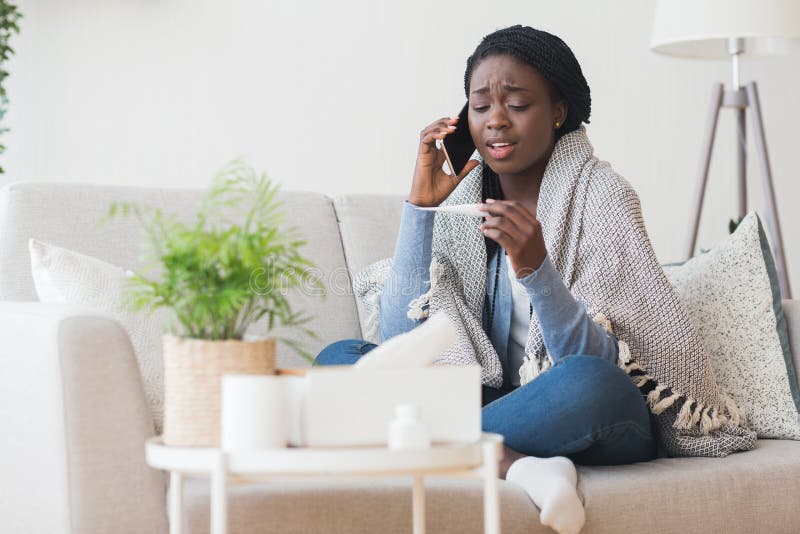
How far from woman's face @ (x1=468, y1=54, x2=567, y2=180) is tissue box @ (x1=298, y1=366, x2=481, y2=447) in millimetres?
943

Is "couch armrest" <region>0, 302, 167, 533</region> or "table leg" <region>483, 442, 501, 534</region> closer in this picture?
"table leg" <region>483, 442, 501, 534</region>

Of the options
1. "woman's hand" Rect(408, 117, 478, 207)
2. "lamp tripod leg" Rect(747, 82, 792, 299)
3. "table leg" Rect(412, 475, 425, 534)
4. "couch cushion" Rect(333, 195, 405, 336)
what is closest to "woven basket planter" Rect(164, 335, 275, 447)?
"table leg" Rect(412, 475, 425, 534)

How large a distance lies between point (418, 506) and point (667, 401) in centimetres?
63

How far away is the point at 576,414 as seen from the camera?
1594 mm

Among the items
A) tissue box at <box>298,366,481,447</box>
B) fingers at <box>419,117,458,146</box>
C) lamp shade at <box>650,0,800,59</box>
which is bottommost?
tissue box at <box>298,366,481,447</box>

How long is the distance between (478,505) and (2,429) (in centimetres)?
66

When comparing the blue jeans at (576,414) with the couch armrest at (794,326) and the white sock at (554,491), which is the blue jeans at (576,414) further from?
the couch armrest at (794,326)

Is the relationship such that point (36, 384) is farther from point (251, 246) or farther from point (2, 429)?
point (251, 246)

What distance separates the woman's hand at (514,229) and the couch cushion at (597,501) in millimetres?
337

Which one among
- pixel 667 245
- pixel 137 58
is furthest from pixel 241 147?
pixel 667 245

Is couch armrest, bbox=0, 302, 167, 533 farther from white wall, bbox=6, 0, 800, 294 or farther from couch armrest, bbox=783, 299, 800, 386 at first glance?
white wall, bbox=6, 0, 800, 294

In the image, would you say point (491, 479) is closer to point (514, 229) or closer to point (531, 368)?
point (514, 229)

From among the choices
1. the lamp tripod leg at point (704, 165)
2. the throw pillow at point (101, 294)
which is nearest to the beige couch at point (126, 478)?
the throw pillow at point (101, 294)

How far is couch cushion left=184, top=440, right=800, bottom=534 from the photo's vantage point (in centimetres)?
138
